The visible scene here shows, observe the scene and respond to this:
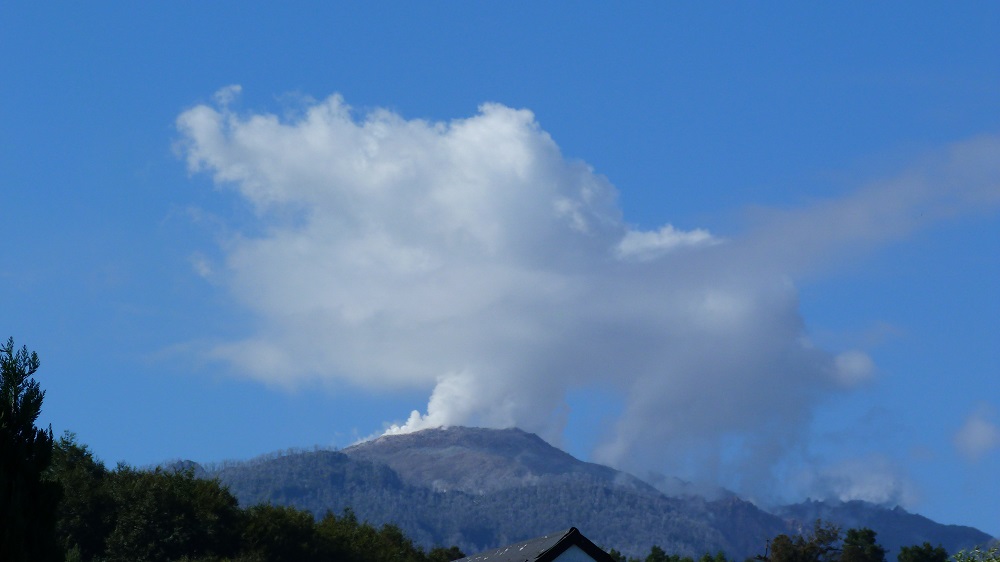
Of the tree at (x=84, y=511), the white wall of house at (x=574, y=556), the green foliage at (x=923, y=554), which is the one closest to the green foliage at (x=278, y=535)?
the tree at (x=84, y=511)

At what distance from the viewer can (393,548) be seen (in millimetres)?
122875

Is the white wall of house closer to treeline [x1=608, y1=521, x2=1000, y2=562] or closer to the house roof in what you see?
the house roof

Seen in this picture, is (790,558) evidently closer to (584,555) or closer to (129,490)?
(129,490)

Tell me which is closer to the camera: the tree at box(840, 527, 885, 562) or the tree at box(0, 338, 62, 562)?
the tree at box(0, 338, 62, 562)

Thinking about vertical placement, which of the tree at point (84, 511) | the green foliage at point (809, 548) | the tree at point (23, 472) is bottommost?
the tree at point (23, 472)

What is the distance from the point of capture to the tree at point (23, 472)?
37500mm

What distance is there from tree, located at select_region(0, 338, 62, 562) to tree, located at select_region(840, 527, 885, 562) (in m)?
133

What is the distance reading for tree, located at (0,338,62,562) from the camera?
37.5 meters

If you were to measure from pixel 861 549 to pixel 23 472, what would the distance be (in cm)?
13961

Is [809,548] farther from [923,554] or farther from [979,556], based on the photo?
[979,556]

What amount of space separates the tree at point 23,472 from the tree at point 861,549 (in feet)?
436

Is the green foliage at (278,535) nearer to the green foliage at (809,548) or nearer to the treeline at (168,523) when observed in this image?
the treeline at (168,523)

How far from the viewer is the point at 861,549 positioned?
164 meters

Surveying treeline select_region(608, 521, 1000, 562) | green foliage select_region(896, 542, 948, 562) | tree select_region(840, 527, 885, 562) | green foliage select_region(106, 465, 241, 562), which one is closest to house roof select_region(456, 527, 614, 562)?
green foliage select_region(106, 465, 241, 562)
